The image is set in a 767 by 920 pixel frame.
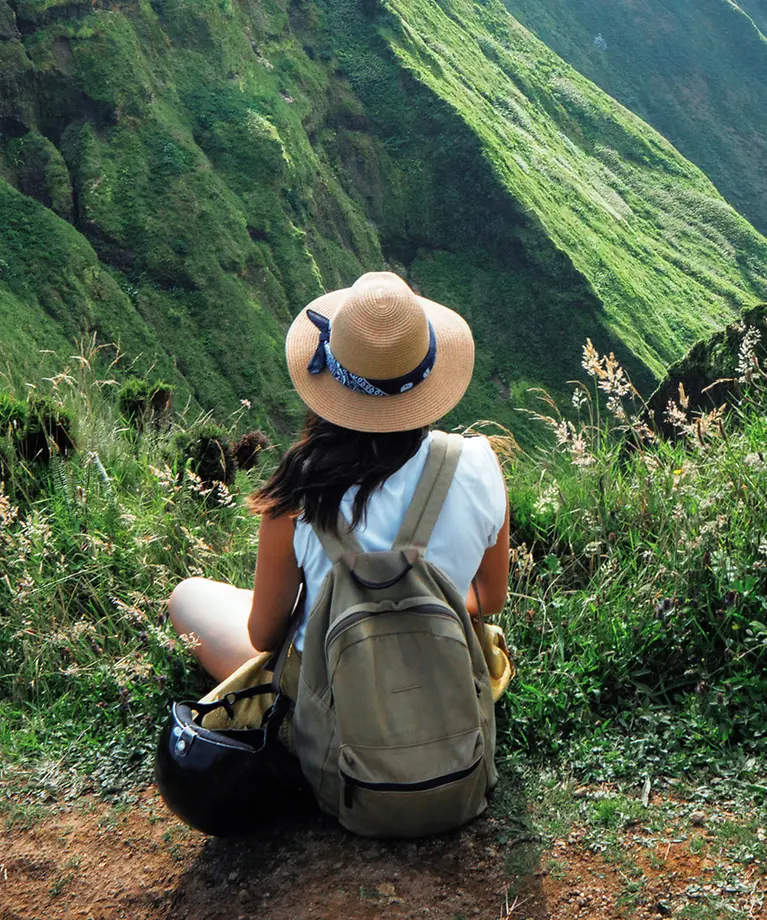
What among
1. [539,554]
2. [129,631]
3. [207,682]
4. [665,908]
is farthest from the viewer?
[539,554]

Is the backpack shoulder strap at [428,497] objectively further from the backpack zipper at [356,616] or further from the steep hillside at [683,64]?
the steep hillside at [683,64]

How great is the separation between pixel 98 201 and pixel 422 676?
111 ft

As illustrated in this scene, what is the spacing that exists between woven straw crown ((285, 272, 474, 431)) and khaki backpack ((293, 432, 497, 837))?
0.15 metres

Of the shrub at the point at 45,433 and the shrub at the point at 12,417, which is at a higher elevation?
the shrub at the point at 45,433

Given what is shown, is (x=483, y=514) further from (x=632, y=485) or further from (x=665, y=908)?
(x=632, y=485)

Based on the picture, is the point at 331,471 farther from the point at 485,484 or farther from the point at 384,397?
the point at 485,484

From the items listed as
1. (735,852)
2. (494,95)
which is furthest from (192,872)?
(494,95)

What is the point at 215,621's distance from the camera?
287 cm

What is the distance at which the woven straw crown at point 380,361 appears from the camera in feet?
6.95

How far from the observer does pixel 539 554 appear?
3.61 m

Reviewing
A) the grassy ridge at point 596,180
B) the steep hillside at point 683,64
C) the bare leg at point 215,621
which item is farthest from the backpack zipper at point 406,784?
the steep hillside at point 683,64

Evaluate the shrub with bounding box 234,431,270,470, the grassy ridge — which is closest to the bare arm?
the shrub with bounding box 234,431,270,470

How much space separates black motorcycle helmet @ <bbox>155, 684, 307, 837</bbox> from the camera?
223cm

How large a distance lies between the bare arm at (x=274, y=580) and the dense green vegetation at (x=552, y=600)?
28.4 inches
